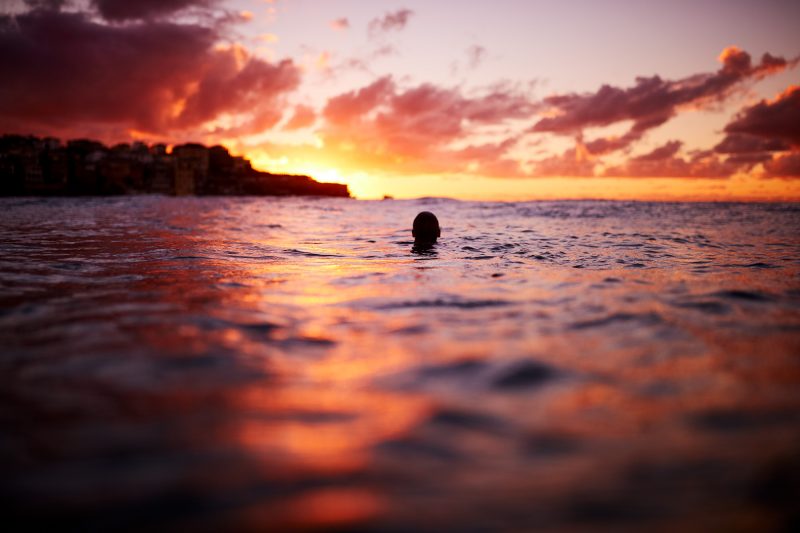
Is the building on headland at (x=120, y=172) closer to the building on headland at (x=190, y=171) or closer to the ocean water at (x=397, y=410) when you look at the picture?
the building on headland at (x=190, y=171)

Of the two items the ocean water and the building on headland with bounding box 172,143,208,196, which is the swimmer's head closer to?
the ocean water

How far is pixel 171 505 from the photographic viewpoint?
151 cm

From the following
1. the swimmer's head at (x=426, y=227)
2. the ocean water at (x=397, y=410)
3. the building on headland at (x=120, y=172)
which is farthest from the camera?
the building on headland at (x=120, y=172)

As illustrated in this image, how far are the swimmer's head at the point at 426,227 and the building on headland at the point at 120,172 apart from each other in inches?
4589

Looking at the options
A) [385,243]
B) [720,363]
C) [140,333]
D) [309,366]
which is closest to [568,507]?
[309,366]

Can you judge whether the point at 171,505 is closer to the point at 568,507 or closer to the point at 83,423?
the point at 83,423

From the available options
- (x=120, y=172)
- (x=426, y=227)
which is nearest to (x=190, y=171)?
(x=120, y=172)

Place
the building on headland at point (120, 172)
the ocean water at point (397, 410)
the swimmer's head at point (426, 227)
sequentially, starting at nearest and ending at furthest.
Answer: the ocean water at point (397, 410)
the swimmer's head at point (426, 227)
the building on headland at point (120, 172)

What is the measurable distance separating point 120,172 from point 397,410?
130419 mm

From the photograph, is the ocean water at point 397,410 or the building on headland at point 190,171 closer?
the ocean water at point 397,410

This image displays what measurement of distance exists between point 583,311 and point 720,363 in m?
1.46

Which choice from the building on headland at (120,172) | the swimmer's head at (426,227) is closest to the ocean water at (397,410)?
the swimmer's head at (426,227)

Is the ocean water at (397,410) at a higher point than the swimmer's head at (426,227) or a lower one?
lower

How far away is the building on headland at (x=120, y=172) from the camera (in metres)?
94.7
